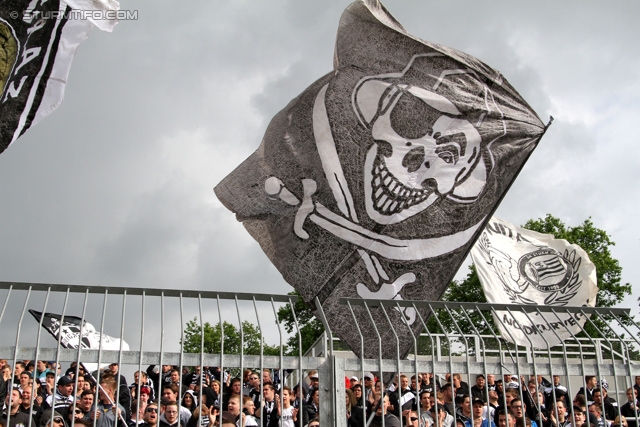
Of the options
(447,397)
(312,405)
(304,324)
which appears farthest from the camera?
(304,324)

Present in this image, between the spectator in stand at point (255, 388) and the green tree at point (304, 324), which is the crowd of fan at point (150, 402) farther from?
the green tree at point (304, 324)

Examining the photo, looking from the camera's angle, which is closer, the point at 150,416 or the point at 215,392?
the point at 150,416

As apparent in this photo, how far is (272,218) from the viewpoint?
969 cm

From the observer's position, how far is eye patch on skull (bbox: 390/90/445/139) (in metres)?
10.1

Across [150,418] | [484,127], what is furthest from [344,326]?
[484,127]

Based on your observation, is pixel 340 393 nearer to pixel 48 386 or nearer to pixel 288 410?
pixel 288 410

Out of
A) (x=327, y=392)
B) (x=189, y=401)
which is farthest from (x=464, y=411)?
(x=327, y=392)

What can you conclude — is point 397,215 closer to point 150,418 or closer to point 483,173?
point 483,173

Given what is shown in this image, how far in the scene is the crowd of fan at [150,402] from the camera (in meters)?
7.06

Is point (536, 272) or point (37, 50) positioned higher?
point (536, 272)

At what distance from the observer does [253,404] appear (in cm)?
879

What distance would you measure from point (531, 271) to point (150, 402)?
39.1ft

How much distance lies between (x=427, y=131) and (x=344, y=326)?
9.60 ft

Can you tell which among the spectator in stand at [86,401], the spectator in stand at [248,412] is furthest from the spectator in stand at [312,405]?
the spectator in stand at [86,401]
